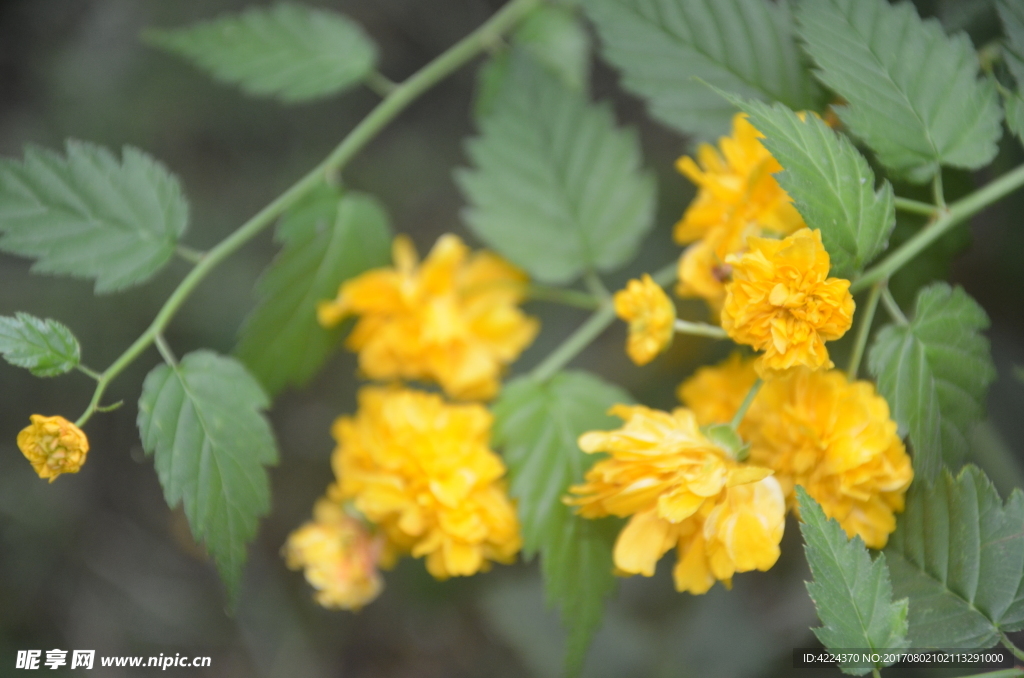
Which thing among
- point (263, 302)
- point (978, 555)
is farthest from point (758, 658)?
point (263, 302)

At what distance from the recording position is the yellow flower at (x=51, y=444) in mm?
691

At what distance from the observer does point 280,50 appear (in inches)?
45.3

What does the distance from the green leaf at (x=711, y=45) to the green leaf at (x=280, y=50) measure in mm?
481

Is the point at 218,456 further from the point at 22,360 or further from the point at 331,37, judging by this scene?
the point at 331,37

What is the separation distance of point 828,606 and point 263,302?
0.86m

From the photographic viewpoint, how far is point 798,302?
62 centimetres

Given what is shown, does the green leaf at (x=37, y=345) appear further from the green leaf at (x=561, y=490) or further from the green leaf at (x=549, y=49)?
the green leaf at (x=549, y=49)

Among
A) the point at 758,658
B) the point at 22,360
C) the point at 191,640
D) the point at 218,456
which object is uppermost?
the point at 22,360

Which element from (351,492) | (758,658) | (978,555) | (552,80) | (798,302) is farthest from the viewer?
(758,658)

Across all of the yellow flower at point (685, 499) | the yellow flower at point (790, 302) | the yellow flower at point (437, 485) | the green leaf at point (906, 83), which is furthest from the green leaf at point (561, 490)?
the green leaf at point (906, 83)

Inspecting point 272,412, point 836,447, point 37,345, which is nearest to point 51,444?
point 37,345

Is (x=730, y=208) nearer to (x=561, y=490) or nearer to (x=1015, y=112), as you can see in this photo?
(x=1015, y=112)

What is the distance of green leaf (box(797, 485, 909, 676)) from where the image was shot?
0.67 meters

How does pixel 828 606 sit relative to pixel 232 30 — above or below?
A: below
